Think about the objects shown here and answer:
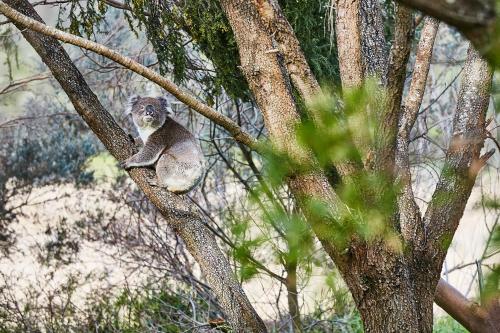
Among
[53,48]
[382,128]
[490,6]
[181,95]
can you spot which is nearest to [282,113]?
[181,95]

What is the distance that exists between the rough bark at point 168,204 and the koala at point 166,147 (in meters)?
0.56

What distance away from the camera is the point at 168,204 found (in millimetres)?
3539

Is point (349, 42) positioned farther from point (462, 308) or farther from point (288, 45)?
point (462, 308)

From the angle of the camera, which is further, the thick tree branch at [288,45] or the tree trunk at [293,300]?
the tree trunk at [293,300]

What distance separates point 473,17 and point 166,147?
4265 mm

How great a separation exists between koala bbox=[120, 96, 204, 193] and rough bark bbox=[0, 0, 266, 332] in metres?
0.56

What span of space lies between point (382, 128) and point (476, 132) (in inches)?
35.3

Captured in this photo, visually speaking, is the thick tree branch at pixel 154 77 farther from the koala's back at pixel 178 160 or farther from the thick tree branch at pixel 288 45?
the koala's back at pixel 178 160

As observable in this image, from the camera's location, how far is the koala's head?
500cm

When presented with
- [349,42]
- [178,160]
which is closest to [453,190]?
[349,42]

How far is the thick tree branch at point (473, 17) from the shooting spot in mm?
729

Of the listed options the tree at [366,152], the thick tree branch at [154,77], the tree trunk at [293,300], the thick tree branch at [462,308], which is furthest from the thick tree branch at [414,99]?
the tree trunk at [293,300]

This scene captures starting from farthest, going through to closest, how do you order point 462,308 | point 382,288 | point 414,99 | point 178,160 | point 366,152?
point 178,160 < point 462,308 < point 414,99 < point 382,288 < point 366,152

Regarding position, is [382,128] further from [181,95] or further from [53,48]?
[53,48]
